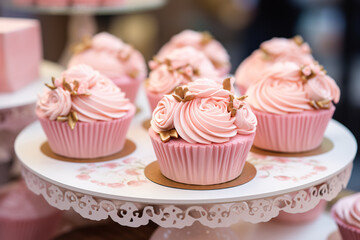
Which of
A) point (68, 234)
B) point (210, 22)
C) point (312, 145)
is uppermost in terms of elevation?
point (312, 145)

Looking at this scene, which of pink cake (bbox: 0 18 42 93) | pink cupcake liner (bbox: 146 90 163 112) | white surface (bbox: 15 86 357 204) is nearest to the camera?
white surface (bbox: 15 86 357 204)

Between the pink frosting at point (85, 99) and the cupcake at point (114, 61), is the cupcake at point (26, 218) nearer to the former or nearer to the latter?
the cupcake at point (114, 61)

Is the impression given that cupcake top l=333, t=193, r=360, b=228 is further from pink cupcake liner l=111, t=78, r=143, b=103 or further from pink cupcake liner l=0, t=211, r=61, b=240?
pink cupcake liner l=0, t=211, r=61, b=240

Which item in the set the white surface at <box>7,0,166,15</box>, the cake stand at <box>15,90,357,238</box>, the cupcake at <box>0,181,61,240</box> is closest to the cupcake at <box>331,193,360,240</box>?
the cake stand at <box>15,90,357,238</box>

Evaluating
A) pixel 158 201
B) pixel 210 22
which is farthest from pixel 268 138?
pixel 210 22

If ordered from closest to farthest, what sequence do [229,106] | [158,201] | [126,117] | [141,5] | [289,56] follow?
[158,201] → [229,106] → [126,117] → [289,56] → [141,5]

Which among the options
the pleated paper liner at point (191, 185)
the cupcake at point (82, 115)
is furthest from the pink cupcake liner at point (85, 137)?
the pleated paper liner at point (191, 185)

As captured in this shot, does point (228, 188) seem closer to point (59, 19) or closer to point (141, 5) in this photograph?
point (141, 5)
